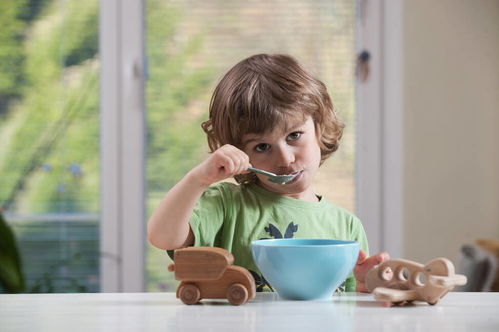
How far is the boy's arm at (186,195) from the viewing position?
0.96 metres

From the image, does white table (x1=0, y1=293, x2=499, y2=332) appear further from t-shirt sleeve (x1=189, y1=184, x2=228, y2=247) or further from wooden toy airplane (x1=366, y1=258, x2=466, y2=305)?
t-shirt sleeve (x1=189, y1=184, x2=228, y2=247)

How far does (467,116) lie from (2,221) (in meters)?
2.04

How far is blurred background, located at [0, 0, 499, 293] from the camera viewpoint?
3.03m

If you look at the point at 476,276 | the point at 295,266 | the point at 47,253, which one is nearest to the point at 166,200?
the point at 295,266

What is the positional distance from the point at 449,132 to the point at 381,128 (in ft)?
0.97

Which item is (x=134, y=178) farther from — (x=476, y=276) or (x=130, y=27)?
(x=476, y=276)

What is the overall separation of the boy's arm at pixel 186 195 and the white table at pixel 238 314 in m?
0.14

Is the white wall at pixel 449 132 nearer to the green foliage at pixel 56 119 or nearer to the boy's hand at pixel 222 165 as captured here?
the green foliage at pixel 56 119

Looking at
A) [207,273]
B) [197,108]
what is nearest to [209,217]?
[207,273]

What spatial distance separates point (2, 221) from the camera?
284 centimetres

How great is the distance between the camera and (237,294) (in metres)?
0.85

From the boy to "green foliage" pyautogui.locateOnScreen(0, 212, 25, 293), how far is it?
181 centimetres

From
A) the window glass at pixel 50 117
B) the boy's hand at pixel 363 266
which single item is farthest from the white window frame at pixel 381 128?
the boy's hand at pixel 363 266

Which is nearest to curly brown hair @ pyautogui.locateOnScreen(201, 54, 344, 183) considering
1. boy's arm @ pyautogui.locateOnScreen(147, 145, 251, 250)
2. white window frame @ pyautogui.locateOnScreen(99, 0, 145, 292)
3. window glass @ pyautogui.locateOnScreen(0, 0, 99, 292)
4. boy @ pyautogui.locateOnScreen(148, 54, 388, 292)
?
boy @ pyautogui.locateOnScreen(148, 54, 388, 292)
